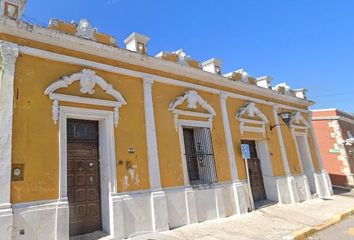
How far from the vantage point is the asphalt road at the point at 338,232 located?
6.03 meters

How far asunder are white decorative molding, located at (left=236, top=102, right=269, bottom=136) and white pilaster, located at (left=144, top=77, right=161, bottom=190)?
12.2 feet

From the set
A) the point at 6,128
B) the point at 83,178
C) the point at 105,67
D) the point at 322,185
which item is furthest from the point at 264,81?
the point at 6,128

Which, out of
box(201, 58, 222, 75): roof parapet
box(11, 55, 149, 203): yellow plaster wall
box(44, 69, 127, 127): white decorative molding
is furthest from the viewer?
box(201, 58, 222, 75): roof parapet

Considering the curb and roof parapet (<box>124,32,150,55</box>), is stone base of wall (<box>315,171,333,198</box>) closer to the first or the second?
the curb

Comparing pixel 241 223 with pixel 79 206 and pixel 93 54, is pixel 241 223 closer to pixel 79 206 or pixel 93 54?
pixel 79 206

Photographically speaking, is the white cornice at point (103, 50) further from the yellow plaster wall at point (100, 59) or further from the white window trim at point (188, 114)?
the white window trim at point (188, 114)

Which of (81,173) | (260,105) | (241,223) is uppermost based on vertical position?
(260,105)

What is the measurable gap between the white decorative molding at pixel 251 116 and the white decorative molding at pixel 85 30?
5.50 m

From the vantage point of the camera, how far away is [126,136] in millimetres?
6492

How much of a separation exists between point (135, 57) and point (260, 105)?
19.4 ft

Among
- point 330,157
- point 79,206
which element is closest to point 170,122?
point 79,206

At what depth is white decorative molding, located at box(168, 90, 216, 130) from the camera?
25.2ft

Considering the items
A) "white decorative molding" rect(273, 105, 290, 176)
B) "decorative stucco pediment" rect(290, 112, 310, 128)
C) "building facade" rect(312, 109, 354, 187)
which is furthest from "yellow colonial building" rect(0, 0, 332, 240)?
"building facade" rect(312, 109, 354, 187)

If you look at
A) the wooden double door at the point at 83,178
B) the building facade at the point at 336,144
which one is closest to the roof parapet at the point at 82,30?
the wooden double door at the point at 83,178
